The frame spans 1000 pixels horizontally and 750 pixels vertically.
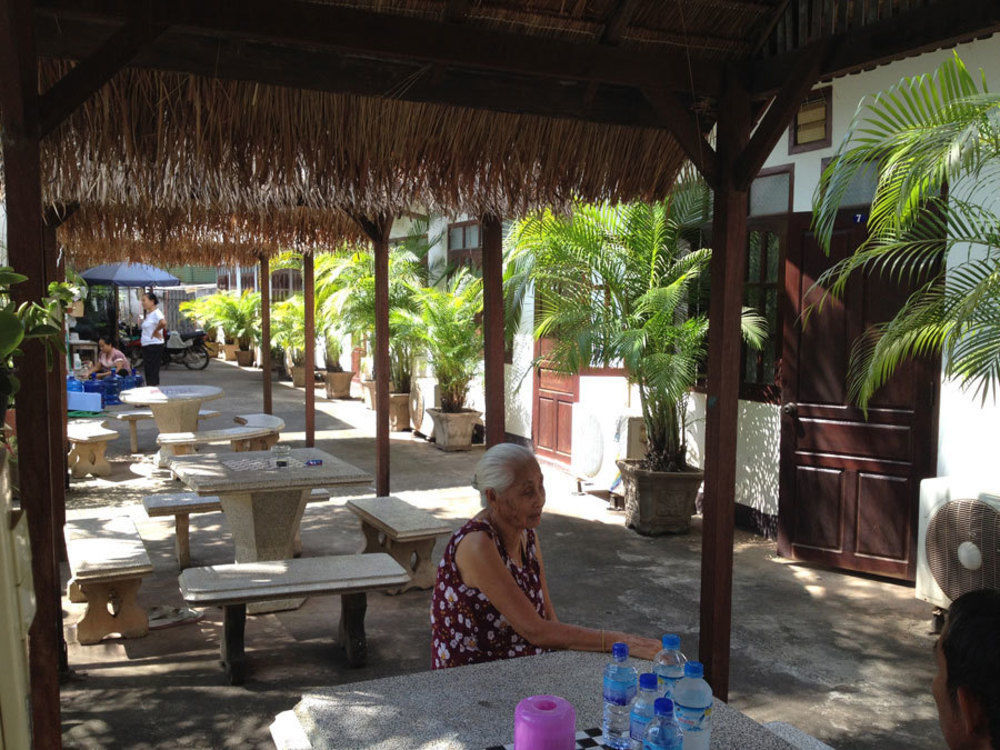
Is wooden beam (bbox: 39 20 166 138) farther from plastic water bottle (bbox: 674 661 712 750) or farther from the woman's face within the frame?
plastic water bottle (bbox: 674 661 712 750)

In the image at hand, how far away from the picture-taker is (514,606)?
8.94 feet

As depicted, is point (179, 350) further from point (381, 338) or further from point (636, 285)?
point (636, 285)

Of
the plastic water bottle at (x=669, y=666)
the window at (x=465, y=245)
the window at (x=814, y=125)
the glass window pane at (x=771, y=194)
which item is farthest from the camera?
the window at (x=465, y=245)

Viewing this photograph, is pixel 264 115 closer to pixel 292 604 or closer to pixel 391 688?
pixel 391 688

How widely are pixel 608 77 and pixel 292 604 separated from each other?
11.8ft

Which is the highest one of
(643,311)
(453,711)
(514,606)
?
(643,311)

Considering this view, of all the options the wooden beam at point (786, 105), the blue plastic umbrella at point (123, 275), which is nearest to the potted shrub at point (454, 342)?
the wooden beam at point (786, 105)

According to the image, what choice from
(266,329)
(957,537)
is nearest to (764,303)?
(957,537)

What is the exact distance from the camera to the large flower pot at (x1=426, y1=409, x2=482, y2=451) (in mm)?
11133

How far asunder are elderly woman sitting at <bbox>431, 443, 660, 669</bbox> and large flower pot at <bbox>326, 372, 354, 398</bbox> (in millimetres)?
14387

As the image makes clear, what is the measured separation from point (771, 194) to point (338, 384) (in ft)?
37.7

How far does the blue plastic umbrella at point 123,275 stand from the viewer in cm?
2022

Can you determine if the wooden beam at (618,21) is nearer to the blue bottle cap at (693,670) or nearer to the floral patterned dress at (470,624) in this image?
the floral patterned dress at (470,624)

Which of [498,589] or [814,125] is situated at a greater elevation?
[814,125]
